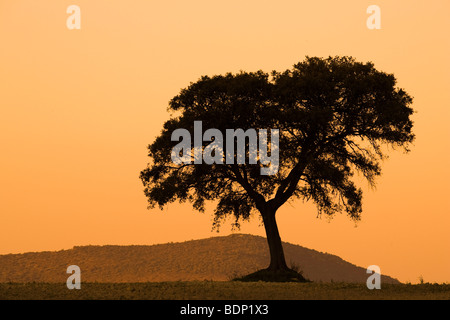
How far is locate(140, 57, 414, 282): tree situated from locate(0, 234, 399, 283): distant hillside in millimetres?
4976

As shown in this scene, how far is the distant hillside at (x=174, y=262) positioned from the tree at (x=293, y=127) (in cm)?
498

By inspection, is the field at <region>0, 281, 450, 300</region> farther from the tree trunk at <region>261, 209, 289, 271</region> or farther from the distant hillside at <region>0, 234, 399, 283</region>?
the distant hillside at <region>0, 234, 399, 283</region>

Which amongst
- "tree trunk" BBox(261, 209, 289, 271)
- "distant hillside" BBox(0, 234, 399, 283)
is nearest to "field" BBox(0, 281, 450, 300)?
"tree trunk" BBox(261, 209, 289, 271)

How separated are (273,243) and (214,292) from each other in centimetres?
1173

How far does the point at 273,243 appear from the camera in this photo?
34781 millimetres

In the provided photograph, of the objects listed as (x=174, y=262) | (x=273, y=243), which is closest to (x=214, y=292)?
(x=273, y=243)

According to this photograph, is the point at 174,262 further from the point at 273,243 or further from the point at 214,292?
the point at 214,292

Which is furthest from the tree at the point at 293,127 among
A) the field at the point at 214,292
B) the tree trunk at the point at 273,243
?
the field at the point at 214,292

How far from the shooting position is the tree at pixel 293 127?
111ft

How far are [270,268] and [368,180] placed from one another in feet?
23.5

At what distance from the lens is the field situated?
73.3 ft

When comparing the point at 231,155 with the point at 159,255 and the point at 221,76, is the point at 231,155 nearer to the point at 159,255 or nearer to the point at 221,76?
the point at 221,76

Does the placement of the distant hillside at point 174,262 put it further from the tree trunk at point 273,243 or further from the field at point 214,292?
the field at point 214,292
